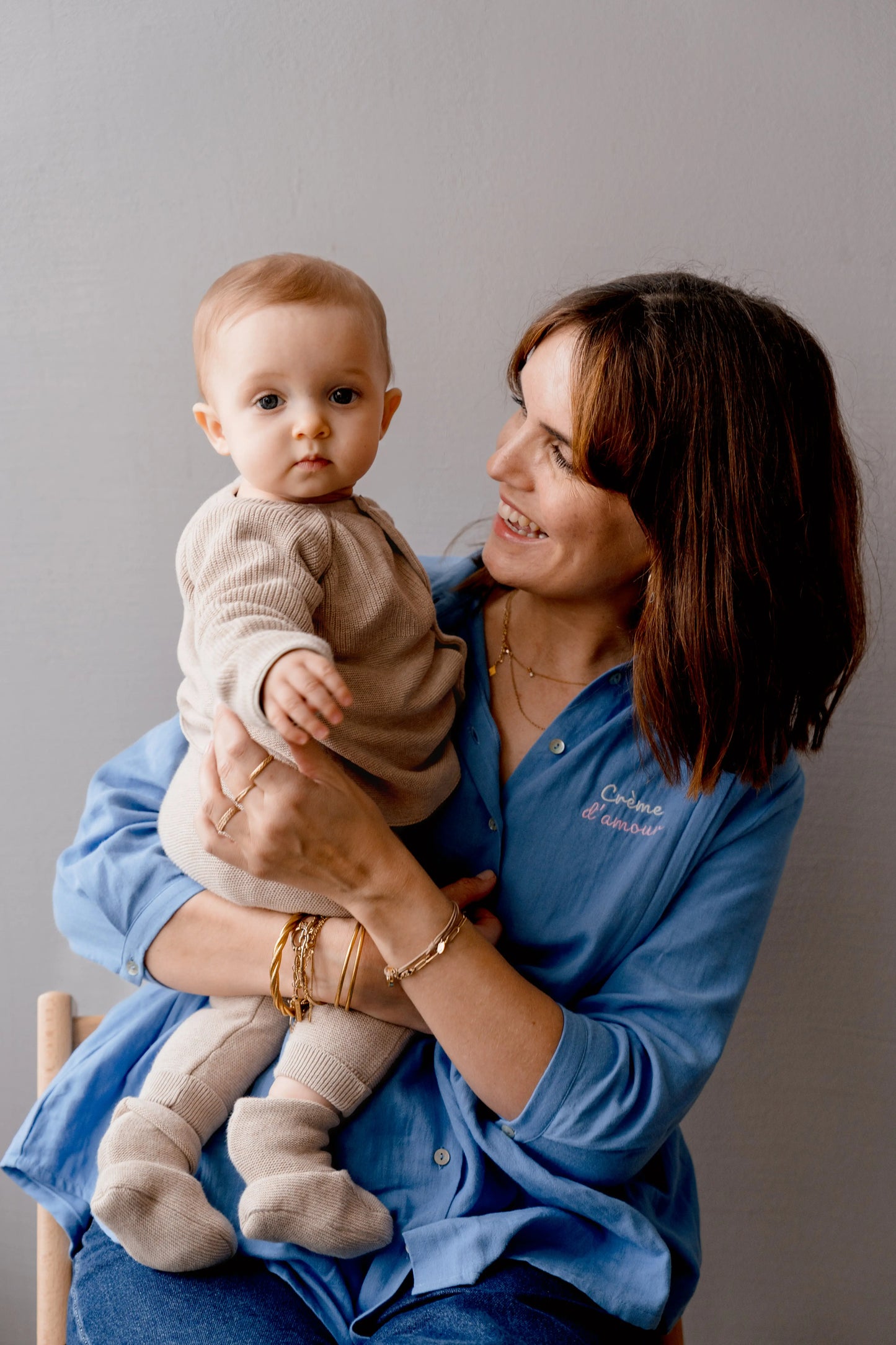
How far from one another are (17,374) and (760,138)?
1195 millimetres

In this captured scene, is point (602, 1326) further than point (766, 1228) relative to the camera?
No

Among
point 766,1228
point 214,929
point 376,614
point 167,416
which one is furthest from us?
point 766,1228

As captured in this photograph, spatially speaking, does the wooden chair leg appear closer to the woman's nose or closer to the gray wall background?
the gray wall background

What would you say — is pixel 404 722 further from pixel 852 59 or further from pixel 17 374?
pixel 852 59

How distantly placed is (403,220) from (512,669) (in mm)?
726

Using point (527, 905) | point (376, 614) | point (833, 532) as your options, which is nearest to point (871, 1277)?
point (527, 905)

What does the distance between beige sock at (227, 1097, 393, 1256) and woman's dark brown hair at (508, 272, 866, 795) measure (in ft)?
1.96

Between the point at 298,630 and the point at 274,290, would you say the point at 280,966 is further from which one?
the point at 274,290

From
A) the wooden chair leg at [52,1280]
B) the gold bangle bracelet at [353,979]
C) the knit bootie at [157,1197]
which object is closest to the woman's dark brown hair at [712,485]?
the gold bangle bracelet at [353,979]

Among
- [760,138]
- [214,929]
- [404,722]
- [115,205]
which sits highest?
[760,138]

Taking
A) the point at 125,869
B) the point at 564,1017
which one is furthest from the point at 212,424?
the point at 564,1017

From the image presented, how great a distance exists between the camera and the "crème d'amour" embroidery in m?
1.35

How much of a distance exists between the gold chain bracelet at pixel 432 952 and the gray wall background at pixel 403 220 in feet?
2.54

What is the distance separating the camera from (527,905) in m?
1.38
